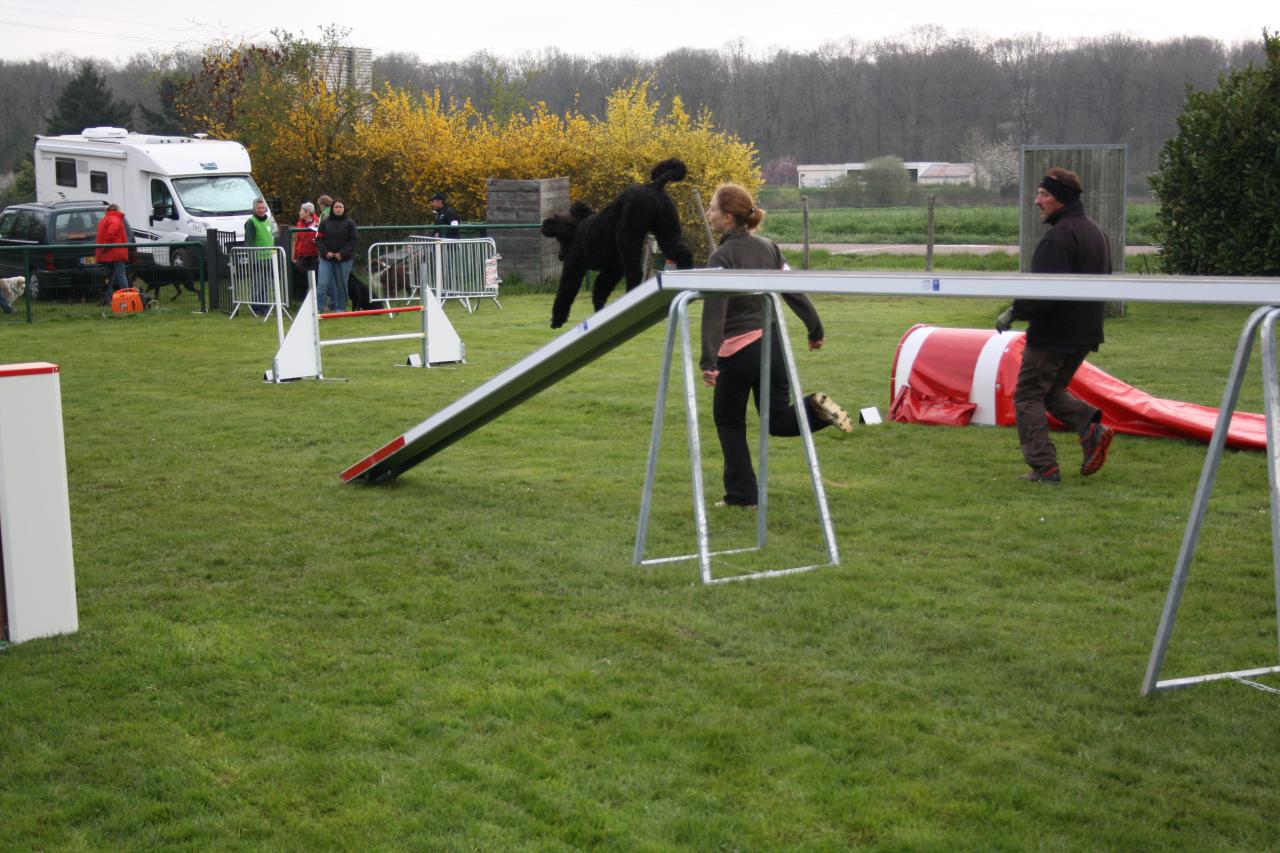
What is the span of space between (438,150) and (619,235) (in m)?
21.3

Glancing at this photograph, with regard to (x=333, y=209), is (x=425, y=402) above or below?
below

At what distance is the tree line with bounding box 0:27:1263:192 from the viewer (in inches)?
1863

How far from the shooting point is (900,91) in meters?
55.1

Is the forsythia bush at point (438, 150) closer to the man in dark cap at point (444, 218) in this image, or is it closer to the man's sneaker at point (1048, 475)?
the man in dark cap at point (444, 218)

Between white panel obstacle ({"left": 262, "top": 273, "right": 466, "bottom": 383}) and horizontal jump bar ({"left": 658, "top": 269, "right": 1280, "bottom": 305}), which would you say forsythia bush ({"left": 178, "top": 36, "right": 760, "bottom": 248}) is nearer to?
white panel obstacle ({"left": 262, "top": 273, "right": 466, "bottom": 383})

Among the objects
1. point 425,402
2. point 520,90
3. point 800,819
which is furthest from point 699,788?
point 520,90

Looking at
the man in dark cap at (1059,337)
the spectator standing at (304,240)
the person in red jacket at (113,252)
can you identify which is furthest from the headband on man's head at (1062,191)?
the person in red jacket at (113,252)

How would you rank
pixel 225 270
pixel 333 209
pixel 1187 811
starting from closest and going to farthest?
pixel 1187 811 < pixel 333 209 < pixel 225 270

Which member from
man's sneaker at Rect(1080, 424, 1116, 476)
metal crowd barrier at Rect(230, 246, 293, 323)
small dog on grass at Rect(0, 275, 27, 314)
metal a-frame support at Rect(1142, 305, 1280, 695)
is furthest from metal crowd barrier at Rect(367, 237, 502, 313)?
metal a-frame support at Rect(1142, 305, 1280, 695)

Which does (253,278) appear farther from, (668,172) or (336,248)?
(668,172)

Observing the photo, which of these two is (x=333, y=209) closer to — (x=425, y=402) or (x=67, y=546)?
(x=425, y=402)

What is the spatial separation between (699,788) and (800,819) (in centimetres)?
36

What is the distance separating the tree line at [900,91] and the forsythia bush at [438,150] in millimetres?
15701

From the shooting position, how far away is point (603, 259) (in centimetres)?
648
